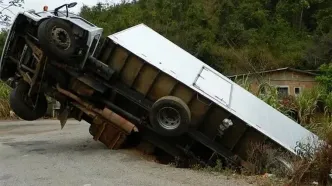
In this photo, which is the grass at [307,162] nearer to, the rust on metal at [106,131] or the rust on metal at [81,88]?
the rust on metal at [106,131]

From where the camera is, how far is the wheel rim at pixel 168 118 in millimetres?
8688

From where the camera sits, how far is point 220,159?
349 inches

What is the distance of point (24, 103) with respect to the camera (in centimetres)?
1016

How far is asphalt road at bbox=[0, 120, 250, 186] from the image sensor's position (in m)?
6.85

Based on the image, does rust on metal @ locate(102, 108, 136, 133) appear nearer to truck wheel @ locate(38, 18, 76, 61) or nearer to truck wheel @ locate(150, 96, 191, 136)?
truck wheel @ locate(150, 96, 191, 136)

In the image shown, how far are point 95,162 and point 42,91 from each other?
239 centimetres

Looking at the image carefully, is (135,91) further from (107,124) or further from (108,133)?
(108,133)

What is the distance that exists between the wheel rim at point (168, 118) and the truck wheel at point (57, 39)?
2161mm

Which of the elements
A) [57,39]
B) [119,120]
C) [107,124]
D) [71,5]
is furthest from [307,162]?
[71,5]

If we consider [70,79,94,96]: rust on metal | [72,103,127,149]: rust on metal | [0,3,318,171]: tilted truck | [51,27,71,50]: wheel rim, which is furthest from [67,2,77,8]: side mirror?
[72,103,127,149]: rust on metal

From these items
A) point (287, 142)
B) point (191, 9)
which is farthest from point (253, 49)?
point (287, 142)

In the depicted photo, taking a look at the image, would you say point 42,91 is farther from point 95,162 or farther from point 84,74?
point 95,162

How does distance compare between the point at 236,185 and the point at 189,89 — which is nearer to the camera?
the point at 236,185

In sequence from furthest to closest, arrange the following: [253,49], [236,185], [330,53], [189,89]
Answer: [253,49], [330,53], [189,89], [236,185]
